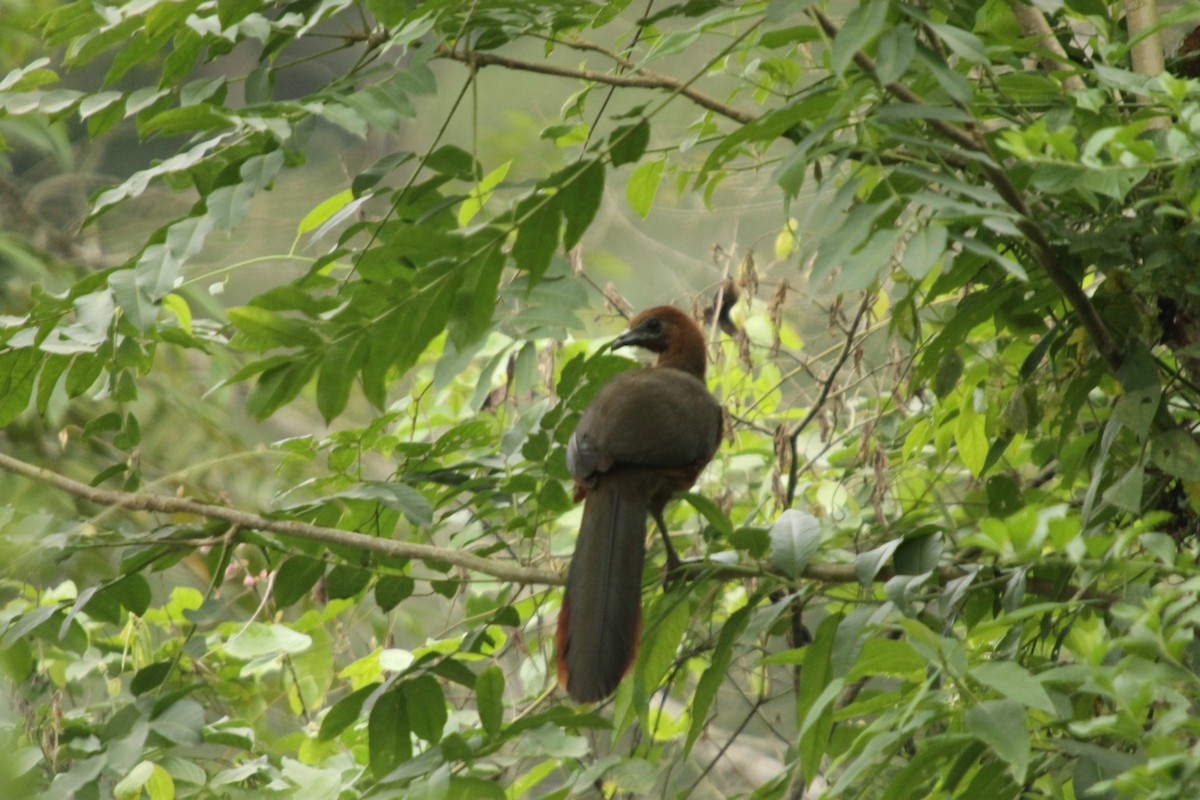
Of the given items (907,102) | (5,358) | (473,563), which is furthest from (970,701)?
(5,358)

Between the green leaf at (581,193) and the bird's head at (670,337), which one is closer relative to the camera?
the green leaf at (581,193)

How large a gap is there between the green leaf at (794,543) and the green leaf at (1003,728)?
2.03 ft

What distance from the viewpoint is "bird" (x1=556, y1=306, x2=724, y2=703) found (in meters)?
2.66

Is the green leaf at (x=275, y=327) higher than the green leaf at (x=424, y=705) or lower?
higher

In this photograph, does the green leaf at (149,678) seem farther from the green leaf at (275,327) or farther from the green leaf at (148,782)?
the green leaf at (275,327)

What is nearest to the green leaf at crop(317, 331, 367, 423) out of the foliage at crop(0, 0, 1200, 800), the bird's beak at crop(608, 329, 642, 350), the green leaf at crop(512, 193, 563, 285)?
the foliage at crop(0, 0, 1200, 800)

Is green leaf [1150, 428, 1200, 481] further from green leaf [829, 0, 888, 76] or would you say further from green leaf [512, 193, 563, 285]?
green leaf [512, 193, 563, 285]

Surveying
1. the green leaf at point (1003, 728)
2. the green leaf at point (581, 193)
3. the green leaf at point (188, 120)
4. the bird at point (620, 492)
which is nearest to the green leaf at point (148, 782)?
the bird at point (620, 492)

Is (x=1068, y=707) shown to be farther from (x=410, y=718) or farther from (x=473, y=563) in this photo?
(x=410, y=718)

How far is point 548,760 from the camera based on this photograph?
116 inches

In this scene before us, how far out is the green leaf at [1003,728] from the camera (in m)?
1.44

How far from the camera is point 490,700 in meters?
2.24

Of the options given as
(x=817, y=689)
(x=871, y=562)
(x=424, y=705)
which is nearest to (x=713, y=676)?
(x=817, y=689)

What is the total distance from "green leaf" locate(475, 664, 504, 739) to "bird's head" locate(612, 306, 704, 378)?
1.72 m
